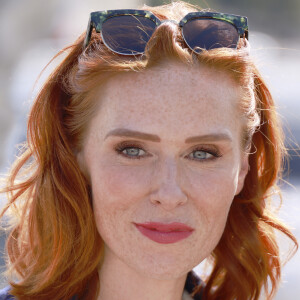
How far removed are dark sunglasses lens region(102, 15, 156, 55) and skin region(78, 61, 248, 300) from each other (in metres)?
0.09

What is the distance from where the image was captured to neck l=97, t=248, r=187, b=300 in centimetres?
227

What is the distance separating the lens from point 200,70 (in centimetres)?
214

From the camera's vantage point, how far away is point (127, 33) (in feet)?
7.05

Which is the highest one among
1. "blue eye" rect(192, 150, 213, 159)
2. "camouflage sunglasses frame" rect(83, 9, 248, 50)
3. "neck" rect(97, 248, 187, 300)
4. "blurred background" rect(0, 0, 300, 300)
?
"camouflage sunglasses frame" rect(83, 9, 248, 50)

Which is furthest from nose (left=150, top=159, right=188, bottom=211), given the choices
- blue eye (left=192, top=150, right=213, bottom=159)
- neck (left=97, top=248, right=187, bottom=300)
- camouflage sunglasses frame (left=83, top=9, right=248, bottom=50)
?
camouflage sunglasses frame (left=83, top=9, right=248, bottom=50)

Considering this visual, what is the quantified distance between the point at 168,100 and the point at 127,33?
28cm

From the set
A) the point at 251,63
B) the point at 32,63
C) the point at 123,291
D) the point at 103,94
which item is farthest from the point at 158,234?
the point at 32,63

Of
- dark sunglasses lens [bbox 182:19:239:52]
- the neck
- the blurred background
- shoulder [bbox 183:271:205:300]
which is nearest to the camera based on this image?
dark sunglasses lens [bbox 182:19:239:52]

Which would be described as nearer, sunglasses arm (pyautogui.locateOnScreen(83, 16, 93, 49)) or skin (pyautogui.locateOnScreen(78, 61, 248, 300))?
skin (pyautogui.locateOnScreen(78, 61, 248, 300))

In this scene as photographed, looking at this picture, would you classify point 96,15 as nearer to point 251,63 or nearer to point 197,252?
point 251,63

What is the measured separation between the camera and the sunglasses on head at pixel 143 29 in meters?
2.14

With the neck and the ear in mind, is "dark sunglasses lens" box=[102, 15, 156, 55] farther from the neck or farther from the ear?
the neck

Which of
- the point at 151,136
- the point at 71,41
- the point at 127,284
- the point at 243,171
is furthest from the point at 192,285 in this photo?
the point at 71,41

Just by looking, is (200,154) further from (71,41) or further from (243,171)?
(71,41)
